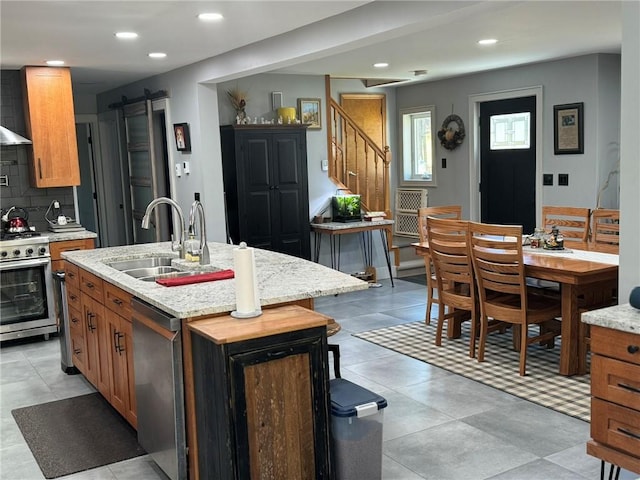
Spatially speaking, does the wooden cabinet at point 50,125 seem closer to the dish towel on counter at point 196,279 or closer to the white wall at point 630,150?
the dish towel on counter at point 196,279

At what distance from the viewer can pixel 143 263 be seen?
4262mm

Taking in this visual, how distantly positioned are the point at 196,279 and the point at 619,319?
6.44 ft

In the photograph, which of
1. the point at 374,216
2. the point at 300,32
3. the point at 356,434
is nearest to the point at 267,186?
the point at 374,216

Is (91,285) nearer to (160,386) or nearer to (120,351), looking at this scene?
(120,351)

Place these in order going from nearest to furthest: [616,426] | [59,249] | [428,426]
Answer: [616,426] → [428,426] → [59,249]

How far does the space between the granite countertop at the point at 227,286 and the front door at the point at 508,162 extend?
4285 mm

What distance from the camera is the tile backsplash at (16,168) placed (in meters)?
6.00

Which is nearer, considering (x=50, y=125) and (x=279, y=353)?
(x=279, y=353)

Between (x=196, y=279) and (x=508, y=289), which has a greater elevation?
(x=196, y=279)

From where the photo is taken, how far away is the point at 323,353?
2641 mm

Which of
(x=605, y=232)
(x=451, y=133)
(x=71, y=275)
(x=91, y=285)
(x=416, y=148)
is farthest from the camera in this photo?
(x=416, y=148)

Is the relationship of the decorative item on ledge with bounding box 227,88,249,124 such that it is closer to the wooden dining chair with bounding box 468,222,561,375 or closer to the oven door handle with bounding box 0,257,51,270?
the oven door handle with bounding box 0,257,51,270

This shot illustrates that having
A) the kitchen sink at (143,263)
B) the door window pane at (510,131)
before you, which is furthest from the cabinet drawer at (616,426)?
the door window pane at (510,131)

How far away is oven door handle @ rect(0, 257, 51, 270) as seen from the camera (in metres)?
5.35
